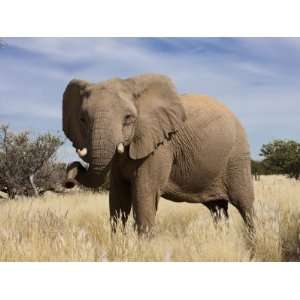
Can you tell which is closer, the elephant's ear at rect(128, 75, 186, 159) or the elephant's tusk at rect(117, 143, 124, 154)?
the elephant's tusk at rect(117, 143, 124, 154)

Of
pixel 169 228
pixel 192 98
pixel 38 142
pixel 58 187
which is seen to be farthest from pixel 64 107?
pixel 58 187

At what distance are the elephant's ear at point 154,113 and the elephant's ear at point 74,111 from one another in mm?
563

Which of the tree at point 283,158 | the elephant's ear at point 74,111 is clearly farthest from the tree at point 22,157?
the tree at point 283,158

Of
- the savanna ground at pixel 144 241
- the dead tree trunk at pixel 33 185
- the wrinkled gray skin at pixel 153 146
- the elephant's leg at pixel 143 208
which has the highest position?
the wrinkled gray skin at pixel 153 146

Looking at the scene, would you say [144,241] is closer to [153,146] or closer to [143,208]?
[143,208]

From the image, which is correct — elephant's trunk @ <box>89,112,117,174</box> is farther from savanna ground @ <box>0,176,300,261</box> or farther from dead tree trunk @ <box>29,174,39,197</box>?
dead tree trunk @ <box>29,174,39,197</box>

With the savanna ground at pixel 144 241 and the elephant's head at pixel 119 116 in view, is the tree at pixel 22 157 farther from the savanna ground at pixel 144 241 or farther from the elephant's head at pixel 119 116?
the elephant's head at pixel 119 116

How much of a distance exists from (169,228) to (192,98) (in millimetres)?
1895

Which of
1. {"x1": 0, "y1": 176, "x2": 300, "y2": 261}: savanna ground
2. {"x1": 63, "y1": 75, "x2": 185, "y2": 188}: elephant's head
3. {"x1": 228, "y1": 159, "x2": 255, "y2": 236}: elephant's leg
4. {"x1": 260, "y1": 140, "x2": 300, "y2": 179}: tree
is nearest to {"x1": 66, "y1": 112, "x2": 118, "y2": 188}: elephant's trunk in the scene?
{"x1": 63, "y1": 75, "x2": 185, "y2": 188}: elephant's head

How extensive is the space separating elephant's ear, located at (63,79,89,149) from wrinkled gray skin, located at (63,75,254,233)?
1cm

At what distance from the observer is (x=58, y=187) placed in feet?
43.6

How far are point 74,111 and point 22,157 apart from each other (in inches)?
269

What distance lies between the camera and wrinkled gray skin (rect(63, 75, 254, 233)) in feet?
17.5

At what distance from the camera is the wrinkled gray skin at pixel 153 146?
532 cm
